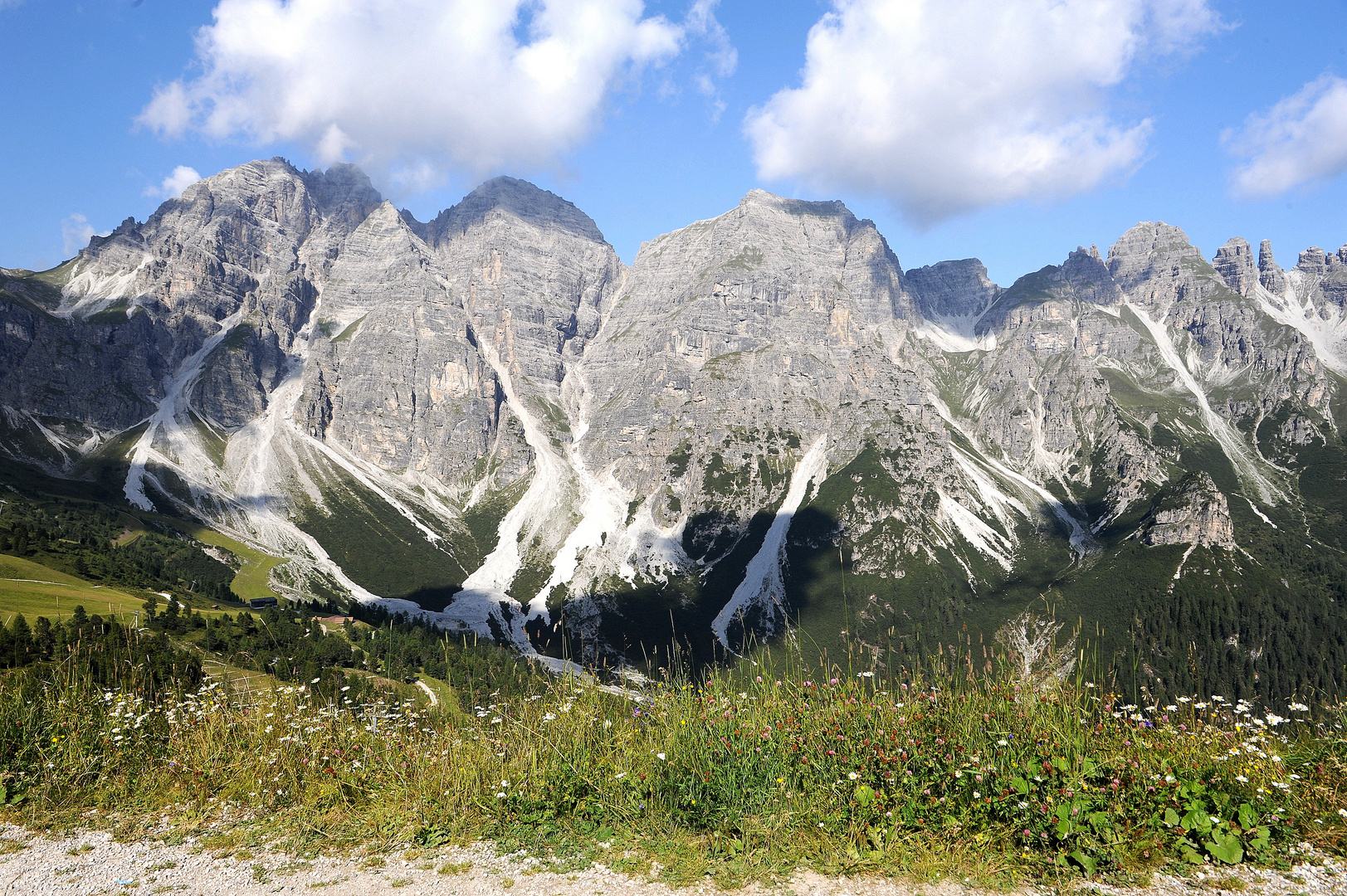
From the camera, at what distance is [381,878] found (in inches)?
333

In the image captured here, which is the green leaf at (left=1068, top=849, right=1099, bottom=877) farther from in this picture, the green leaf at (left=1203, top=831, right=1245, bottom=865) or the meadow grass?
the meadow grass

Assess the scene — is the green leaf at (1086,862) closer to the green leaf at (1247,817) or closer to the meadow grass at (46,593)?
the green leaf at (1247,817)

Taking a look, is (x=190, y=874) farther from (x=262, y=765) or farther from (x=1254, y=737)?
(x=1254, y=737)

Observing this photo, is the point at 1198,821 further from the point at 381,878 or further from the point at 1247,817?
the point at 381,878

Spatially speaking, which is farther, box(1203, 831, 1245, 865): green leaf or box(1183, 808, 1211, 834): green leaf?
box(1183, 808, 1211, 834): green leaf

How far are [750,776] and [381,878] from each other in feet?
15.9

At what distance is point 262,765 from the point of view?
11414mm

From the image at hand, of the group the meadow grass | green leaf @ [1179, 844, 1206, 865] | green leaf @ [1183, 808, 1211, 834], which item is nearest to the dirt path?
green leaf @ [1179, 844, 1206, 865]

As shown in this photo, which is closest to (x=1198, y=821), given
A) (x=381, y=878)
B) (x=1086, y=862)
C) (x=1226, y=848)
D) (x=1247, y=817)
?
(x=1226, y=848)

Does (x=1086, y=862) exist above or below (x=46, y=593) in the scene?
above

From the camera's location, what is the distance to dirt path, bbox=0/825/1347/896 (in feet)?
25.3

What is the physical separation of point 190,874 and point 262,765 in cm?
290

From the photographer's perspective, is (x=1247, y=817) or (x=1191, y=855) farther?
(x=1247, y=817)

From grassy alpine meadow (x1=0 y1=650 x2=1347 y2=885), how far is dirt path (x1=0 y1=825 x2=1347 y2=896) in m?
0.28
